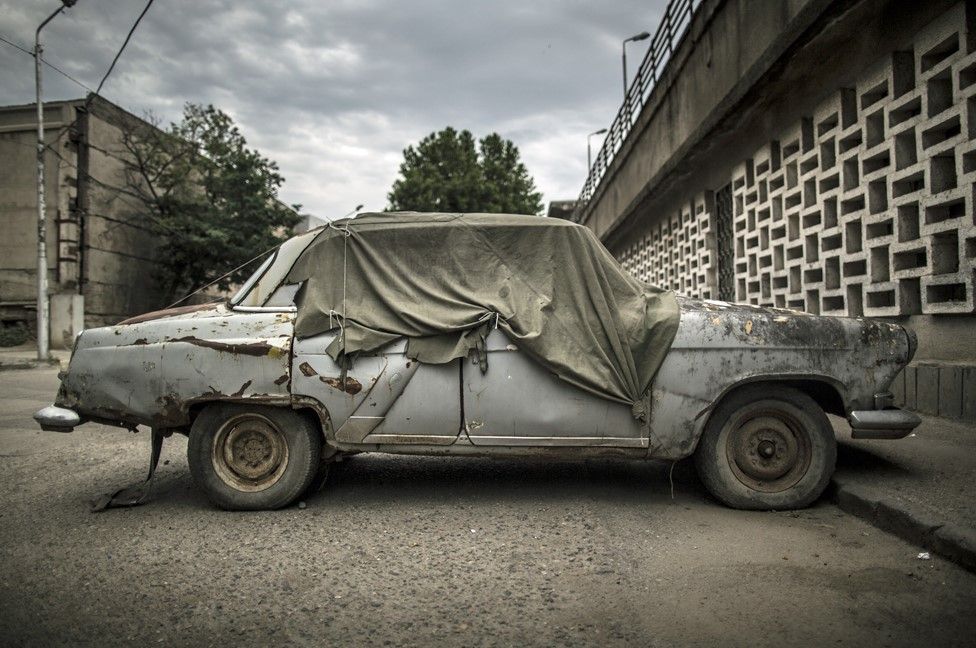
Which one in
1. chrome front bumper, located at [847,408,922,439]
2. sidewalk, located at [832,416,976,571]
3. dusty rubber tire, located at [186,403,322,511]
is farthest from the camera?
dusty rubber tire, located at [186,403,322,511]

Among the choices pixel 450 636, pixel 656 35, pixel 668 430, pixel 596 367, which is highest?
pixel 656 35

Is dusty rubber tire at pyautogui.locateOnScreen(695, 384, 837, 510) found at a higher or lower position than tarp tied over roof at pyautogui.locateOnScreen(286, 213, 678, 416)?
lower

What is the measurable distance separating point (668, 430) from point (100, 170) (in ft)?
83.9

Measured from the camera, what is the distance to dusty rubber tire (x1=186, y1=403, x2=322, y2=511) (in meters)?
4.02

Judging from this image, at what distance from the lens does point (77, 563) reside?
10.6ft

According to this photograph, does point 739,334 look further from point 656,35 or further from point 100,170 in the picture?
point 100,170

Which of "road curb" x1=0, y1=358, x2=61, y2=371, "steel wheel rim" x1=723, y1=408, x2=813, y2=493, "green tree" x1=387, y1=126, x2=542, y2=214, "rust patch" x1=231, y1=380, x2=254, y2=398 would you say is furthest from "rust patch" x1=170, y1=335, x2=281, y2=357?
"green tree" x1=387, y1=126, x2=542, y2=214

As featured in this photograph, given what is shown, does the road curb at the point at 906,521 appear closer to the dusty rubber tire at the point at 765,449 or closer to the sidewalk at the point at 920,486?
the sidewalk at the point at 920,486

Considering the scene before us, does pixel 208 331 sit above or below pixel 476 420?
above

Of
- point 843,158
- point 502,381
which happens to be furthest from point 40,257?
point 843,158

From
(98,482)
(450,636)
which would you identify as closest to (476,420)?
(450,636)

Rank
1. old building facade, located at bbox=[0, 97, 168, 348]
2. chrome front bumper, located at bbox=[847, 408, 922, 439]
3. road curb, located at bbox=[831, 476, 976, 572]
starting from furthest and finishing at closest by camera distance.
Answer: old building facade, located at bbox=[0, 97, 168, 348] < chrome front bumper, located at bbox=[847, 408, 922, 439] < road curb, located at bbox=[831, 476, 976, 572]

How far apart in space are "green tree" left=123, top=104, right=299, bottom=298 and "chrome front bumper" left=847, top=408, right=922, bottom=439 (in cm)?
2378

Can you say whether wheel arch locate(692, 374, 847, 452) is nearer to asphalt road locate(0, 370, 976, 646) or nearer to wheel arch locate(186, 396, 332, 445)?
asphalt road locate(0, 370, 976, 646)
